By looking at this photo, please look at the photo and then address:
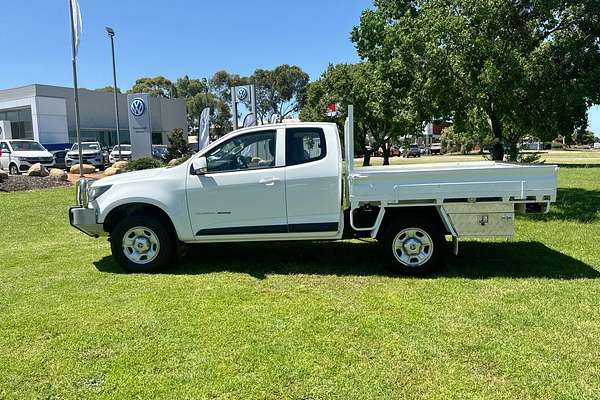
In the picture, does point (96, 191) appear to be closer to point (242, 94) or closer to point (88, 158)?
point (242, 94)

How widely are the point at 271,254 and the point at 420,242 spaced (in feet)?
7.87

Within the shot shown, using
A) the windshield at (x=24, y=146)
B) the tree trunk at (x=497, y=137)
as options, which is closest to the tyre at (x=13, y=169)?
the windshield at (x=24, y=146)

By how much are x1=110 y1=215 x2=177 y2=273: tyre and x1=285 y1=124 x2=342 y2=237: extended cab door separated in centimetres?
167

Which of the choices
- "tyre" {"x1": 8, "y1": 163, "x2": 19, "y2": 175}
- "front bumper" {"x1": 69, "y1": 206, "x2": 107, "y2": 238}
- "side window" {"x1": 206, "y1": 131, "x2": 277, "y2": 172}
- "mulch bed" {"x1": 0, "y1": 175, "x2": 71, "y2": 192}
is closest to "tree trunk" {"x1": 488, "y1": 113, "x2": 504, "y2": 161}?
"side window" {"x1": 206, "y1": 131, "x2": 277, "y2": 172}

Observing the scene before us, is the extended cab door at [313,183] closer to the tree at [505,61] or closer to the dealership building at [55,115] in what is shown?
the tree at [505,61]

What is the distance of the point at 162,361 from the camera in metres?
4.03

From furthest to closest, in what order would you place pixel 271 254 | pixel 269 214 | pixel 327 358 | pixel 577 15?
pixel 577 15, pixel 271 254, pixel 269 214, pixel 327 358

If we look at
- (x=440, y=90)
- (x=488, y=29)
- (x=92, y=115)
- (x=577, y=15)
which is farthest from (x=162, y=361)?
(x=92, y=115)

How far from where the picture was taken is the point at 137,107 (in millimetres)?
29969

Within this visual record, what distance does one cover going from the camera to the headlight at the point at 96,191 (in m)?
6.75

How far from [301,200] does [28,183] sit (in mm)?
17160

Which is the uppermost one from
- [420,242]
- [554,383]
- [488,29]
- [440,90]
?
[488,29]

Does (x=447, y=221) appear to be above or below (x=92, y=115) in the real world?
below

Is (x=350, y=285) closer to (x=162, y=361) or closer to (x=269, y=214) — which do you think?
(x=269, y=214)
